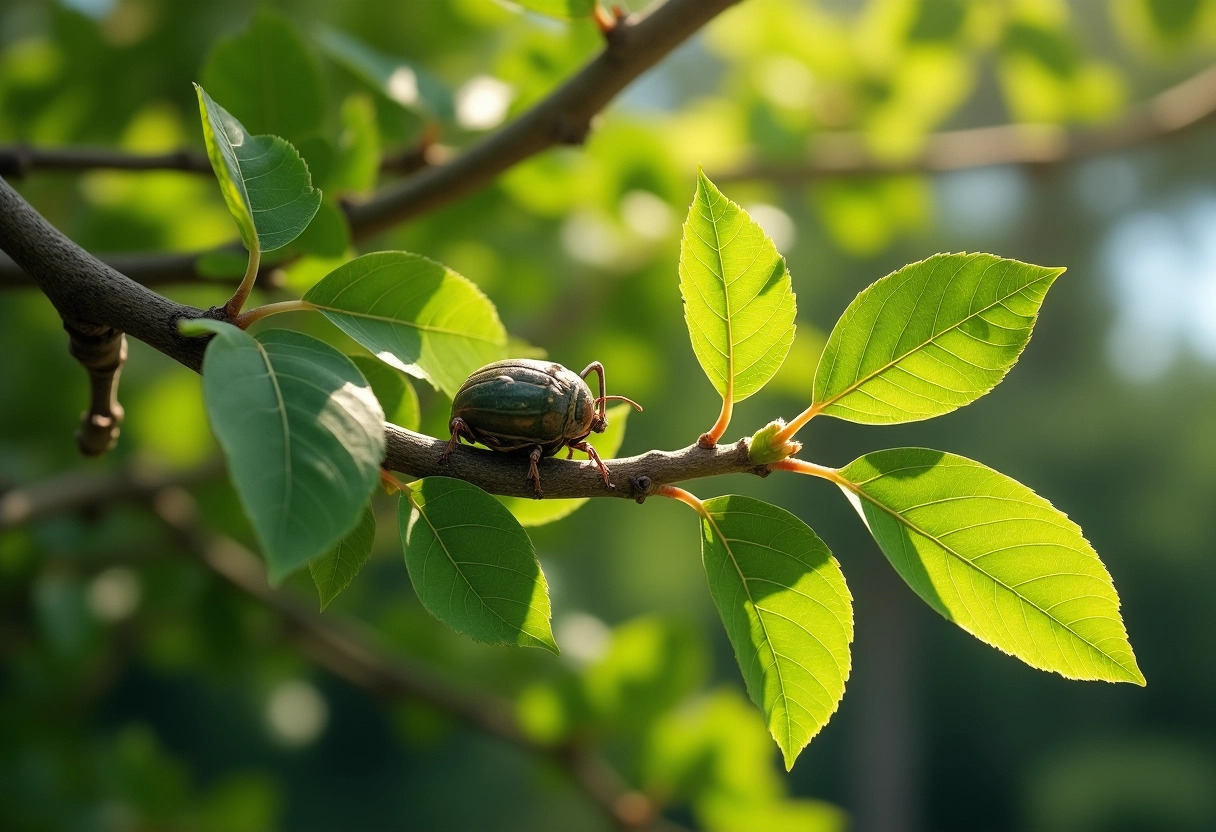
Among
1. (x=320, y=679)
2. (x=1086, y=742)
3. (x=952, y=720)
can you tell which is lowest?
(x=952, y=720)

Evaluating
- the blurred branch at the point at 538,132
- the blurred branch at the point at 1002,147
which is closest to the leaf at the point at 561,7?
the blurred branch at the point at 538,132

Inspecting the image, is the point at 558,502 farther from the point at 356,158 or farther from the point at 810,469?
the point at 356,158

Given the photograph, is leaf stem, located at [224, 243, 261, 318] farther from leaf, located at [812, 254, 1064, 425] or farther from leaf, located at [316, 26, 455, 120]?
leaf, located at [316, 26, 455, 120]

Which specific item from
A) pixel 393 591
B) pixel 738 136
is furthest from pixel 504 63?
pixel 393 591

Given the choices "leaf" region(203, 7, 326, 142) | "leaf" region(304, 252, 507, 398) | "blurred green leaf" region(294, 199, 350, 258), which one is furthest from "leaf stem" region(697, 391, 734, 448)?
"leaf" region(203, 7, 326, 142)

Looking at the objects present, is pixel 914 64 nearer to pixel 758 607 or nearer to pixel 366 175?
pixel 366 175

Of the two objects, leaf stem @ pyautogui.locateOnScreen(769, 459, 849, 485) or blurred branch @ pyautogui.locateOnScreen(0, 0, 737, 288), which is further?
blurred branch @ pyautogui.locateOnScreen(0, 0, 737, 288)
